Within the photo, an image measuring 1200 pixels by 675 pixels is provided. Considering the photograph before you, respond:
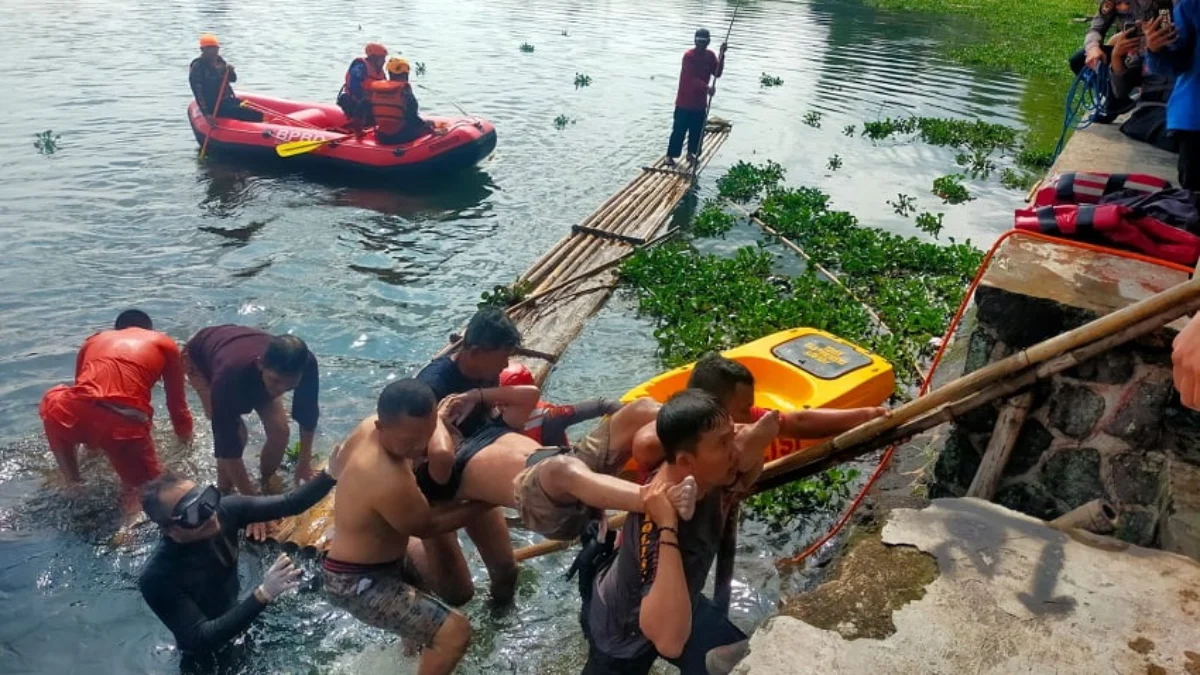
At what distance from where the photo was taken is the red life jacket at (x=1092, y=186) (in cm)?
541

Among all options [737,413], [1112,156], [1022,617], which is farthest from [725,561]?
[1112,156]

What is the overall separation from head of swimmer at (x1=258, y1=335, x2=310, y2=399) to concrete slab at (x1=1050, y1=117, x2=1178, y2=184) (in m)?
5.72

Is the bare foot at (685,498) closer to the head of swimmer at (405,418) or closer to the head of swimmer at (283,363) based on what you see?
the head of swimmer at (405,418)

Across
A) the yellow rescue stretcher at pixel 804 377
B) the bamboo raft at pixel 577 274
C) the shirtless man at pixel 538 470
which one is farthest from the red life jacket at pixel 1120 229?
the bamboo raft at pixel 577 274

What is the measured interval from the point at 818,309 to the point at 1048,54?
22521 millimetres

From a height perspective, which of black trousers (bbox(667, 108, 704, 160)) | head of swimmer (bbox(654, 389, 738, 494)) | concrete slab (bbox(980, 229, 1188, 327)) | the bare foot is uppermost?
concrete slab (bbox(980, 229, 1188, 327))

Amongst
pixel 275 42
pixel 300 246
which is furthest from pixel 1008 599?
pixel 275 42

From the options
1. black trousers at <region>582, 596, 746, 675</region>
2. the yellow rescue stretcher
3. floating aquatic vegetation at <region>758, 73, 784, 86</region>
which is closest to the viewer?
black trousers at <region>582, 596, 746, 675</region>

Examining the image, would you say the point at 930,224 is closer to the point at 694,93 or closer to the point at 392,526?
the point at 694,93

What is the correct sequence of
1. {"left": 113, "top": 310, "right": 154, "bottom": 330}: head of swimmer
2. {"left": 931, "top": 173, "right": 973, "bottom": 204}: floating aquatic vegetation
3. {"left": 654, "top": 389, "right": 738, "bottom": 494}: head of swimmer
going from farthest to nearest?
{"left": 931, "top": 173, "right": 973, "bottom": 204}: floating aquatic vegetation, {"left": 113, "top": 310, "right": 154, "bottom": 330}: head of swimmer, {"left": 654, "top": 389, "right": 738, "bottom": 494}: head of swimmer

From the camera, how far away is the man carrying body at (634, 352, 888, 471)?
153 inches

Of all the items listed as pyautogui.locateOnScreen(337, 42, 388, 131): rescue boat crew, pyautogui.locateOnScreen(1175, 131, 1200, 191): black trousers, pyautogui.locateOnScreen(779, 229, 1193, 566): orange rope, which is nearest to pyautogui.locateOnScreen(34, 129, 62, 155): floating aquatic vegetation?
pyautogui.locateOnScreen(337, 42, 388, 131): rescue boat crew

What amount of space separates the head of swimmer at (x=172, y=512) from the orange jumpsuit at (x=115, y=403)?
4.89ft

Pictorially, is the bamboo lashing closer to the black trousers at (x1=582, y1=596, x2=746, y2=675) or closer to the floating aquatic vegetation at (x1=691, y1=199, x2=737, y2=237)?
the black trousers at (x1=582, y1=596, x2=746, y2=675)
